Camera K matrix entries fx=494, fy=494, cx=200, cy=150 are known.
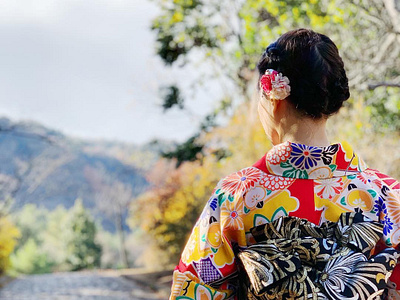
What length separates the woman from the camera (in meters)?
1.09

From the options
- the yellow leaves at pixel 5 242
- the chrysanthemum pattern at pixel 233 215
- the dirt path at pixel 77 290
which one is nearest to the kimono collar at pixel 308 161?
the chrysanthemum pattern at pixel 233 215

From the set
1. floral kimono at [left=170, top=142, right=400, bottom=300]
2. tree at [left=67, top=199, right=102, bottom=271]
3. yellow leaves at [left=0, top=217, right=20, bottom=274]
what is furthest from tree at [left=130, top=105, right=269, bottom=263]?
tree at [left=67, top=199, right=102, bottom=271]

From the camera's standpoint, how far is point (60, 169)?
22.2 meters

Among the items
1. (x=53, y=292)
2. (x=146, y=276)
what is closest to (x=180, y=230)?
(x=146, y=276)

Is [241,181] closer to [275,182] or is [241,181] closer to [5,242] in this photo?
[275,182]

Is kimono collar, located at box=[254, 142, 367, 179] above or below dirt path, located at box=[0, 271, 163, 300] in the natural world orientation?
above

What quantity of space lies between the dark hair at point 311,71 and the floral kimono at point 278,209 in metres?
0.10

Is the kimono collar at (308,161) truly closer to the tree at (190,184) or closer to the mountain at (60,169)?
the mountain at (60,169)

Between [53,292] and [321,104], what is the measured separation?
36.0ft

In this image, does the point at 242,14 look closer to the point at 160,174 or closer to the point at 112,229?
the point at 160,174

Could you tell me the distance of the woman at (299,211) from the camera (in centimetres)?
109

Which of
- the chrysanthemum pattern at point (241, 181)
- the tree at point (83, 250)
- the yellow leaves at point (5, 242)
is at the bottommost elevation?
the tree at point (83, 250)

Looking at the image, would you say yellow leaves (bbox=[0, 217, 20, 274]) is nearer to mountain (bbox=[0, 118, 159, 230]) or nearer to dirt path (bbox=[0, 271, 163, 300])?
mountain (bbox=[0, 118, 159, 230])

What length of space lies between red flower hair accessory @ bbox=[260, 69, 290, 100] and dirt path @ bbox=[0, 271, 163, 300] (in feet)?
31.1
